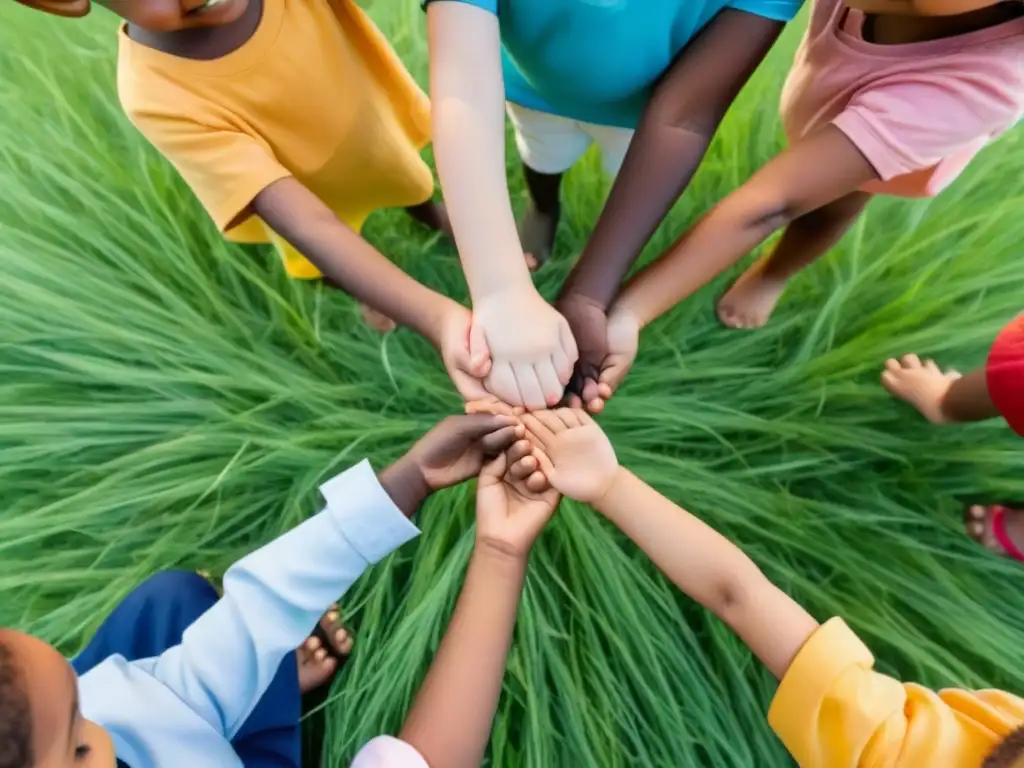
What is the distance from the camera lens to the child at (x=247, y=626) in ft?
1.75

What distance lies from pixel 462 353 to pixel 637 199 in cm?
18

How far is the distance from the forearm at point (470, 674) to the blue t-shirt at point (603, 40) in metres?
0.40

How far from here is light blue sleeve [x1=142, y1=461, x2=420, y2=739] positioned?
0.55 meters

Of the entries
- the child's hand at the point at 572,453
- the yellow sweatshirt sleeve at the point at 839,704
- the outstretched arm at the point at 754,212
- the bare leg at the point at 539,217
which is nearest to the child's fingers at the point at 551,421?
the child's hand at the point at 572,453

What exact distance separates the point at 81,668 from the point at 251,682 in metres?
0.18

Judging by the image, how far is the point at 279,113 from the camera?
1.89 feet

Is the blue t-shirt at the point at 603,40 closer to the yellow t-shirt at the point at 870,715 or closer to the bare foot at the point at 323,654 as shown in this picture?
the yellow t-shirt at the point at 870,715

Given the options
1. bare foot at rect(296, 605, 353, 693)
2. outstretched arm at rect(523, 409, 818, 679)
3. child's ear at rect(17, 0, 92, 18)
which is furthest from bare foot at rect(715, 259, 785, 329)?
child's ear at rect(17, 0, 92, 18)

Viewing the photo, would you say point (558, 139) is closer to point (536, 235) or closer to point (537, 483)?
point (536, 235)

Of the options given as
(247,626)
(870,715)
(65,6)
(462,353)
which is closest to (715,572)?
(870,715)

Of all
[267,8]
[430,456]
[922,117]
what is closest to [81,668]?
[430,456]

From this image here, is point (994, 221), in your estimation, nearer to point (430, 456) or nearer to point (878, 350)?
point (878, 350)

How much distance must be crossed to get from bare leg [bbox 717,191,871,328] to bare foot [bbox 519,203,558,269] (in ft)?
0.74

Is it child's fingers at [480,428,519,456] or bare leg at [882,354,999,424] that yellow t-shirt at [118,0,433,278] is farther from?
bare leg at [882,354,999,424]
